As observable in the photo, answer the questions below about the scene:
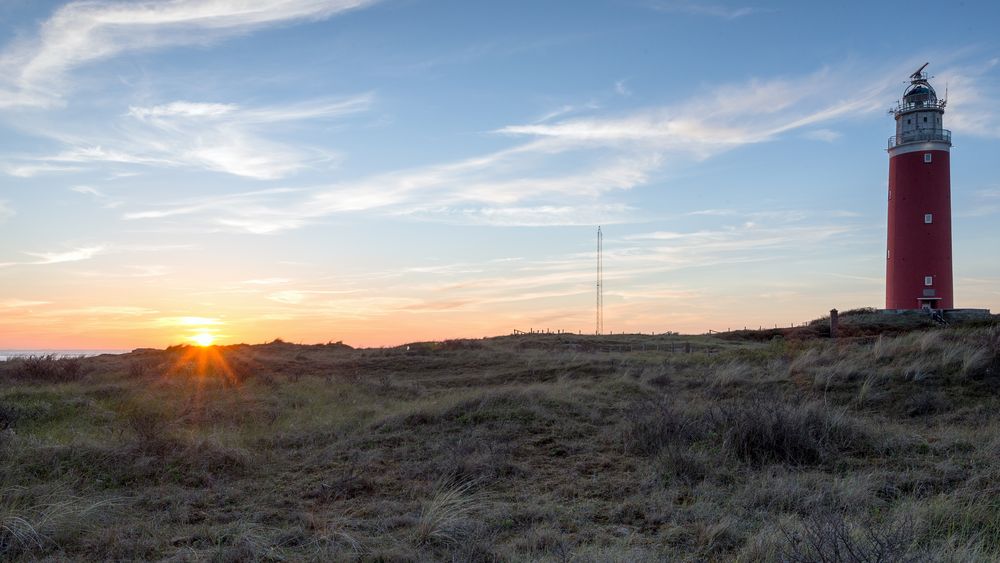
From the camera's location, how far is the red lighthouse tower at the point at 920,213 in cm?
3722

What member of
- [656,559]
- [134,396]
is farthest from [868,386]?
[134,396]

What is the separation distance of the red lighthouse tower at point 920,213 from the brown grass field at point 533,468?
22.2 meters

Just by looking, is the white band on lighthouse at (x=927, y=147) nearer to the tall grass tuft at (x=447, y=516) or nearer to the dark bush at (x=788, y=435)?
the dark bush at (x=788, y=435)

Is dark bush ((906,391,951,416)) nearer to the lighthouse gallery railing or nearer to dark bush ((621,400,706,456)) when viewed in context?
dark bush ((621,400,706,456))

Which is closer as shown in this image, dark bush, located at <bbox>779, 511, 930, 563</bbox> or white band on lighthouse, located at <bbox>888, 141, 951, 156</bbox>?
dark bush, located at <bbox>779, 511, 930, 563</bbox>

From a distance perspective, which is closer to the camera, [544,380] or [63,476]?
[63,476]

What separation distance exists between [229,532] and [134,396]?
1104cm

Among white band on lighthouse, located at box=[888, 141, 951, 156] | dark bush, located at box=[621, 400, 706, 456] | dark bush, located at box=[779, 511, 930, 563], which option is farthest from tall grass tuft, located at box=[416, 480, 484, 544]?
white band on lighthouse, located at box=[888, 141, 951, 156]

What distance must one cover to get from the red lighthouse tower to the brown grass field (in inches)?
872

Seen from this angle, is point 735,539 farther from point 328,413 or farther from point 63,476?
point 328,413

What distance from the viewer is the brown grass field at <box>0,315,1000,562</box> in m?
6.21

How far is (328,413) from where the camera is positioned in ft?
47.3

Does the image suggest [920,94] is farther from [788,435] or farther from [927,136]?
[788,435]

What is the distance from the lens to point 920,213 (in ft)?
123
